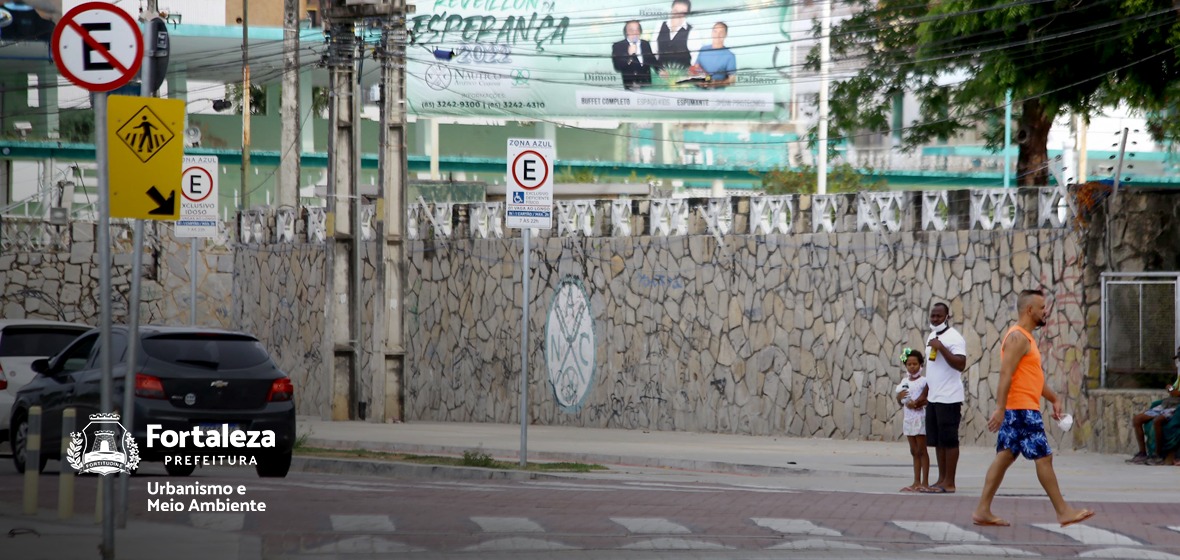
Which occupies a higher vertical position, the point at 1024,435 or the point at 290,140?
the point at 290,140

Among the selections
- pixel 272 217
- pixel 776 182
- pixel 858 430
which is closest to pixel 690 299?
pixel 858 430

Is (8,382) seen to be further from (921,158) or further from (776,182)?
(921,158)

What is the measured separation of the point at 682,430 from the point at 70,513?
47.5 ft

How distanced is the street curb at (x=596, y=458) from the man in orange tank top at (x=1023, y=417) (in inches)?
226

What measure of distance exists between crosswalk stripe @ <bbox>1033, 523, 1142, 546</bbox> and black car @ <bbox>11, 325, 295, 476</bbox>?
23.3 feet

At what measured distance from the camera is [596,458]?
2000cm

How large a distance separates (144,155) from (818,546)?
4.93 metres

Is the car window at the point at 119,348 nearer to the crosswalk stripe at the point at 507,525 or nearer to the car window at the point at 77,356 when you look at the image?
the car window at the point at 77,356

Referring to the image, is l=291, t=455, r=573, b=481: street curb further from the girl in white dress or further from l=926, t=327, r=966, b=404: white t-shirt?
l=926, t=327, r=966, b=404: white t-shirt

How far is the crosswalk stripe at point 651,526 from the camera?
39.4ft

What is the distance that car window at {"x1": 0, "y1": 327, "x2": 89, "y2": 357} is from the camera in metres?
19.2

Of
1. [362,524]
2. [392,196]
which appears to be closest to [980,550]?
[362,524]

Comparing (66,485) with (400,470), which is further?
(400,470)

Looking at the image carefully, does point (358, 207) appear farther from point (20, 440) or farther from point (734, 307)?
point (20, 440)
